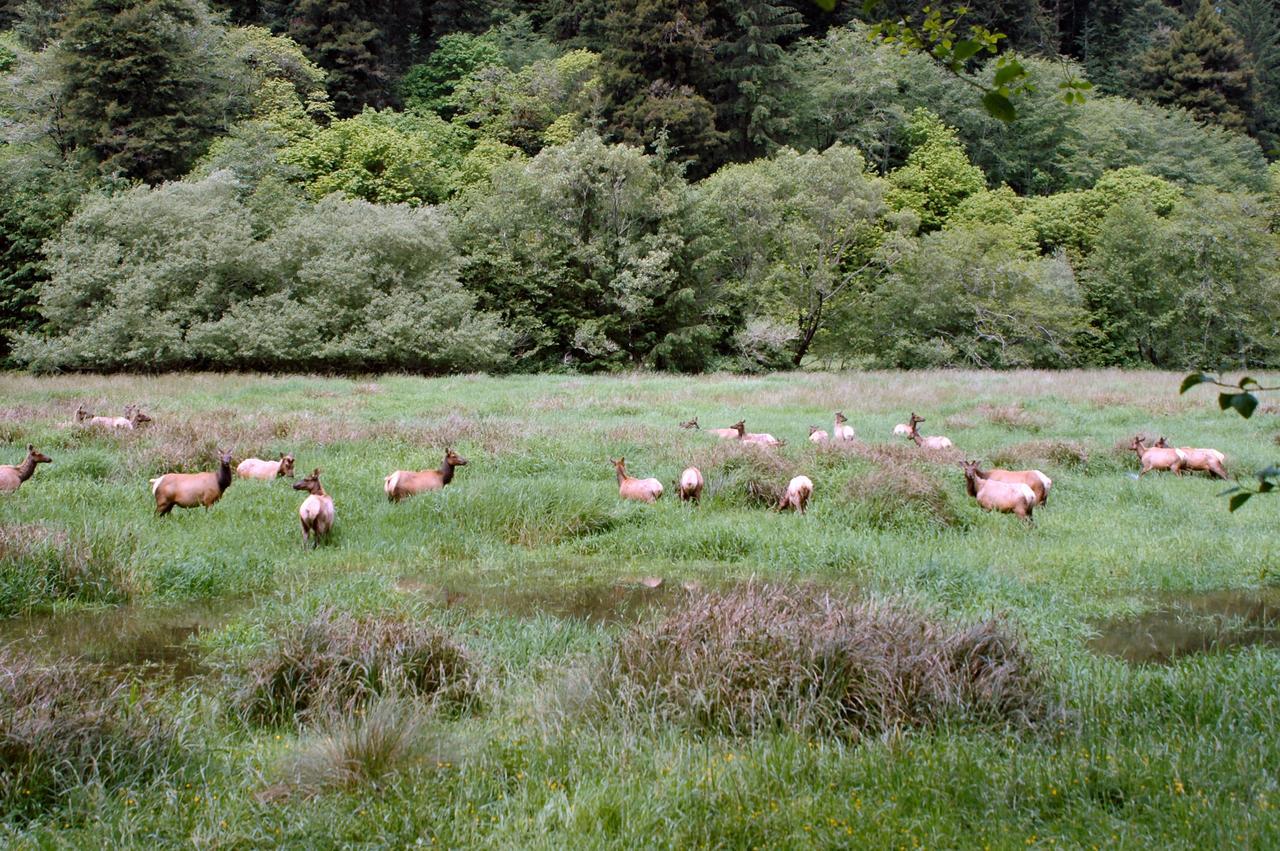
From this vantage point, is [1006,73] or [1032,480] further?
[1032,480]

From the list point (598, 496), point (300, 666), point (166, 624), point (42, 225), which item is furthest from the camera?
point (42, 225)

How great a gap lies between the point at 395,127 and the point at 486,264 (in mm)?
13614

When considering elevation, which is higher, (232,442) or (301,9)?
(301,9)

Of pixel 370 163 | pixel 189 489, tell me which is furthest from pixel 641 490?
pixel 370 163

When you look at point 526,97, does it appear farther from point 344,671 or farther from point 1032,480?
point 344,671

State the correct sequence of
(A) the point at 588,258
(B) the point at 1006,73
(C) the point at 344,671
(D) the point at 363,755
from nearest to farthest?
1. (B) the point at 1006,73
2. (D) the point at 363,755
3. (C) the point at 344,671
4. (A) the point at 588,258

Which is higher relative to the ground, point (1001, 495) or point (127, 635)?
point (1001, 495)

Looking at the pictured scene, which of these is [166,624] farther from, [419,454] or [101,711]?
[419,454]

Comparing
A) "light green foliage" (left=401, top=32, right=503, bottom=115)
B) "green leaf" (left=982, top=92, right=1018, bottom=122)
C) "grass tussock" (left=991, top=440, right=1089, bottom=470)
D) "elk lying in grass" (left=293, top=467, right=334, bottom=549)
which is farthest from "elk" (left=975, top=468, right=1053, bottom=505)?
"light green foliage" (left=401, top=32, right=503, bottom=115)

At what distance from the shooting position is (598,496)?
460 inches

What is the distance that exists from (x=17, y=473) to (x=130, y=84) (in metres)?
33.8

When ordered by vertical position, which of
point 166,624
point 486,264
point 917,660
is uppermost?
point 486,264

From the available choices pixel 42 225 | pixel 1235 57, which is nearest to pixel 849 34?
pixel 1235 57

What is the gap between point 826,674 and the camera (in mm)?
5195
